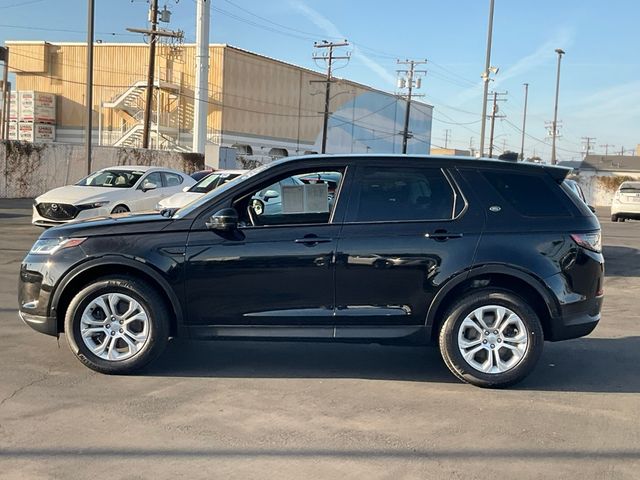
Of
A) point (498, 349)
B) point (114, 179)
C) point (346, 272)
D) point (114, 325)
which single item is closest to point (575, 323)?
point (498, 349)

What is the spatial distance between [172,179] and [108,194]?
97.0 inches

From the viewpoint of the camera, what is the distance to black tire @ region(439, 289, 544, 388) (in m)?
5.24

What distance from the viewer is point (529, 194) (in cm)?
544

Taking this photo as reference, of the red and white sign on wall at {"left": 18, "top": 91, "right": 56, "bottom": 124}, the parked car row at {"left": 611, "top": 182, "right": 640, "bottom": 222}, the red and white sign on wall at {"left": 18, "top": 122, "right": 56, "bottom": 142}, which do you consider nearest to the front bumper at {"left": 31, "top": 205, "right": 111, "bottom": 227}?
the parked car row at {"left": 611, "top": 182, "right": 640, "bottom": 222}

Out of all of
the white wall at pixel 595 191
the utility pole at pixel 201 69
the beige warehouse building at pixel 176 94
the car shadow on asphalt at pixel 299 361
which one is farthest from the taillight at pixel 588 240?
the white wall at pixel 595 191

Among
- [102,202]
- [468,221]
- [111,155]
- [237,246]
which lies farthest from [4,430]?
[111,155]

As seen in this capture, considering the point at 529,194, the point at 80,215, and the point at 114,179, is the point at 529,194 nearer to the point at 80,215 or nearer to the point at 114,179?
the point at 80,215

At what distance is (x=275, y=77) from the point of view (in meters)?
66.5

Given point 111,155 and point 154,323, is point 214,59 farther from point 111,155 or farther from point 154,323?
point 154,323

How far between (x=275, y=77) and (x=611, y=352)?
206 ft

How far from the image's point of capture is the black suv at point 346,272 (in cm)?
520

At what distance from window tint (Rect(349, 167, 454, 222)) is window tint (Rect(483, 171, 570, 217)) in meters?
0.44

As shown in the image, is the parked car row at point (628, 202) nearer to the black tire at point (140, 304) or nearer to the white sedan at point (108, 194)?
the white sedan at point (108, 194)

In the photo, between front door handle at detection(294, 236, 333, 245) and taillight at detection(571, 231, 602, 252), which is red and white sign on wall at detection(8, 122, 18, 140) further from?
taillight at detection(571, 231, 602, 252)
